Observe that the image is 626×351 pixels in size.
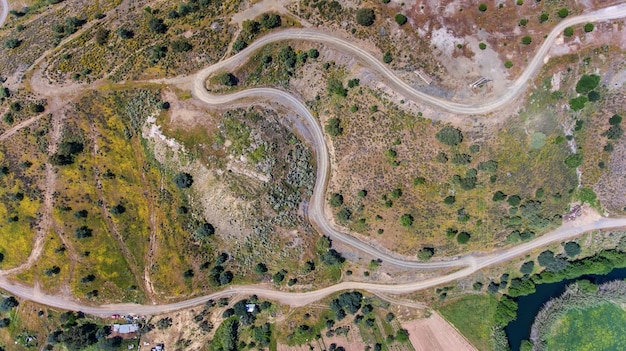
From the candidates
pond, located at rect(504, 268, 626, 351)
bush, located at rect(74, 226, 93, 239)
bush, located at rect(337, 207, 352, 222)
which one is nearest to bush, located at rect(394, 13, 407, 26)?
bush, located at rect(337, 207, 352, 222)

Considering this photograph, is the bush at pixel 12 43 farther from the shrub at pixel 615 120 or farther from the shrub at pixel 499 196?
the shrub at pixel 615 120

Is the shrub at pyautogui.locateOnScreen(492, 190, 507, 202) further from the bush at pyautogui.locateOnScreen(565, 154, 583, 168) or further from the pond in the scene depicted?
the pond

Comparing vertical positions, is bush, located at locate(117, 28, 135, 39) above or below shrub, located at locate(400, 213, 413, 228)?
above

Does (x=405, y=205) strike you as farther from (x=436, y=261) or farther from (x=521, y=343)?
(x=521, y=343)

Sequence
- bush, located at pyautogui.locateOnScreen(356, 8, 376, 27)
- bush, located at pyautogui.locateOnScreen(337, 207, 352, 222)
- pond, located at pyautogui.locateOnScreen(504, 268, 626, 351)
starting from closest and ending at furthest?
bush, located at pyautogui.locateOnScreen(356, 8, 376, 27) → bush, located at pyautogui.locateOnScreen(337, 207, 352, 222) → pond, located at pyautogui.locateOnScreen(504, 268, 626, 351)

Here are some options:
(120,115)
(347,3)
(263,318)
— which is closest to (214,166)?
(120,115)

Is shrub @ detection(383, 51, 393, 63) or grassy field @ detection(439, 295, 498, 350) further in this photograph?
grassy field @ detection(439, 295, 498, 350)

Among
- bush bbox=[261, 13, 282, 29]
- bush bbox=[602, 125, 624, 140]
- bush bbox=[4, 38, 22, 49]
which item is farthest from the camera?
bush bbox=[4, 38, 22, 49]
